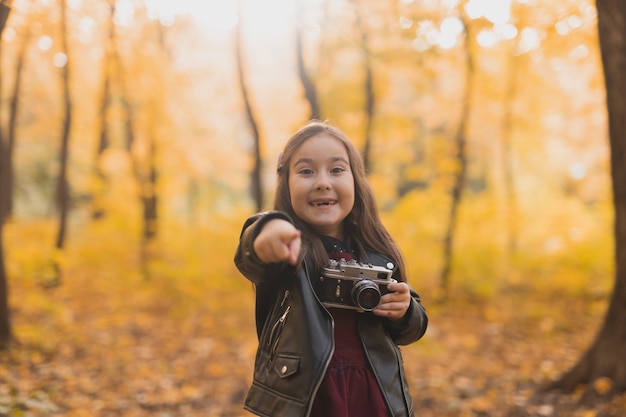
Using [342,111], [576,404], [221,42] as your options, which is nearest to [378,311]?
[576,404]

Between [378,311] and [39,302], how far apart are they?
7.17 m

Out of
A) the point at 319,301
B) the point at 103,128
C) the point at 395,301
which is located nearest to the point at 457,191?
the point at 395,301

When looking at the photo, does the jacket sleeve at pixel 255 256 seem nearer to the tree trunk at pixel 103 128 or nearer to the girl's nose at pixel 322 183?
the girl's nose at pixel 322 183

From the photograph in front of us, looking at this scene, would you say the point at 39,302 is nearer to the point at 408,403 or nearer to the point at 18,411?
the point at 18,411

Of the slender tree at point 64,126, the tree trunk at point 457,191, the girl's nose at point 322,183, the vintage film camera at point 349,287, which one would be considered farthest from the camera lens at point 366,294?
the slender tree at point 64,126

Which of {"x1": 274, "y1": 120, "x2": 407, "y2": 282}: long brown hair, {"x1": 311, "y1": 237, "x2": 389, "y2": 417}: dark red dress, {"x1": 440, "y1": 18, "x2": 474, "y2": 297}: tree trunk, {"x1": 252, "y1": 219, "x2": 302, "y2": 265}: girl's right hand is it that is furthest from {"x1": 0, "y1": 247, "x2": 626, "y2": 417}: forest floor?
{"x1": 252, "y1": 219, "x2": 302, "y2": 265}: girl's right hand

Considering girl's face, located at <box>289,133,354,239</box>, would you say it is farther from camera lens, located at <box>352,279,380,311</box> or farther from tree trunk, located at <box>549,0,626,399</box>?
tree trunk, located at <box>549,0,626,399</box>

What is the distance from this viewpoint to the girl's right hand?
1541 millimetres

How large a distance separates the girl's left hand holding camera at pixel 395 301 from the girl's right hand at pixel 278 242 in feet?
1.49

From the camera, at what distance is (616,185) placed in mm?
4383

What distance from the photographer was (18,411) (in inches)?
161

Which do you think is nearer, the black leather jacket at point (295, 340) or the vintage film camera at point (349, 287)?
the black leather jacket at point (295, 340)

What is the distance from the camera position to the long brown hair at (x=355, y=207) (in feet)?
6.53

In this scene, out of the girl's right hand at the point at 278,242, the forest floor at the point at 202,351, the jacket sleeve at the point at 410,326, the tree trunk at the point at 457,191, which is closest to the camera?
the girl's right hand at the point at 278,242
